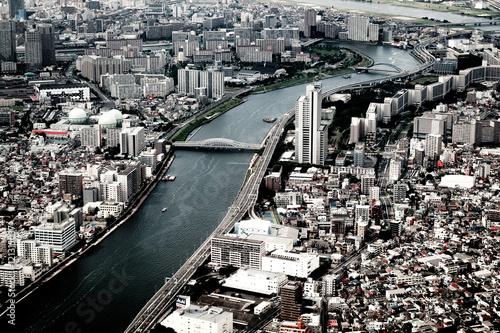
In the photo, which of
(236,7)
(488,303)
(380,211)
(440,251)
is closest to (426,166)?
(380,211)

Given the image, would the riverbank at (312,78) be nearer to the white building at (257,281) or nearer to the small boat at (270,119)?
the small boat at (270,119)

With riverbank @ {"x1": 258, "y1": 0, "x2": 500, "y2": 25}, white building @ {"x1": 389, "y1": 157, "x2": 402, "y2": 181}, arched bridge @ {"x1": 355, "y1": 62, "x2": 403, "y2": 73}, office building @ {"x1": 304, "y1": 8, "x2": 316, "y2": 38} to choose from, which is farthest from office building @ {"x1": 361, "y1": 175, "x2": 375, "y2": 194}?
riverbank @ {"x1": 258, "y1": 0, "x2": 500, "y2": 25}

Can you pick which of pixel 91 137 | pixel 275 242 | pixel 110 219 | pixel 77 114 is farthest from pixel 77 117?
pixel 275 242

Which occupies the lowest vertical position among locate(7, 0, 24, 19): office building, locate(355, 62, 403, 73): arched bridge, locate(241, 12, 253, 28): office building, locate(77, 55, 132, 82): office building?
locate(355, 62, 403, 73): arched bridge

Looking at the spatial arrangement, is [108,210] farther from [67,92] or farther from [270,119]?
[67,92]

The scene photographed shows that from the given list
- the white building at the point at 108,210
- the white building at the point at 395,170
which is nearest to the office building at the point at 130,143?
the white building at the point at 108,210

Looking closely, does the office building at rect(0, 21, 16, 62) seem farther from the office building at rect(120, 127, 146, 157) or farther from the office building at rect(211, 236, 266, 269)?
the office building at rect(211, 236, 266, 269)
